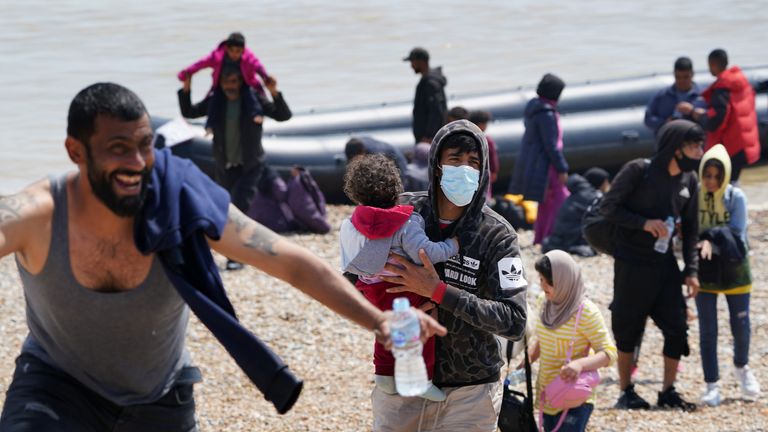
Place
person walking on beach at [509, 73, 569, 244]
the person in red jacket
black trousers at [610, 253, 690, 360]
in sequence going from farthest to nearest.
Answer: the person in red jacket → person walking on beach at [509, 73, 569, 244] → black trousers at [610, 253, 690, 360]

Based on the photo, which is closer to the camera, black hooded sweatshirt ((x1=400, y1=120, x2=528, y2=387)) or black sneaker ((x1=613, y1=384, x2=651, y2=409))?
black hooded sweatshirt ((x1=400, y1=120, x2=528, y2=387))

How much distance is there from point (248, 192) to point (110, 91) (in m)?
7.01

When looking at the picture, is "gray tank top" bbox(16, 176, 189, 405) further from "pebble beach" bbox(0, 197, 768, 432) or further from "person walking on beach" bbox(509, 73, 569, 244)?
"person walking on beach" bbox(509, 73, 569, 244)

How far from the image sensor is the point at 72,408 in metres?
3.76

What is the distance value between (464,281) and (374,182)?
0.46 m

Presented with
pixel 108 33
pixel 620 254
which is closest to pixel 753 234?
pixel 620 254

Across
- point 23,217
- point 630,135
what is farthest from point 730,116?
point 23,217

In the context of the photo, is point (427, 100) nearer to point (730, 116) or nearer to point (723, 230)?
point (730, 116)

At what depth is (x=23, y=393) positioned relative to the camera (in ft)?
12.3

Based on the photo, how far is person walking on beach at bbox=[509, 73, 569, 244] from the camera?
36.2 ft

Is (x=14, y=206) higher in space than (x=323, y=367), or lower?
higher

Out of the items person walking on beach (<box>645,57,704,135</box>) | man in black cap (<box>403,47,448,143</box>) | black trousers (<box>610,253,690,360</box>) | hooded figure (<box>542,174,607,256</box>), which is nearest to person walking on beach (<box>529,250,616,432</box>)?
black trousers (<box>610,253,690,360</box>)

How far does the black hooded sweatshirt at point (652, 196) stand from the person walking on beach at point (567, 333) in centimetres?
132

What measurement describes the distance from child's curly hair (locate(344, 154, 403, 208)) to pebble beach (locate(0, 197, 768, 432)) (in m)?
2.48
